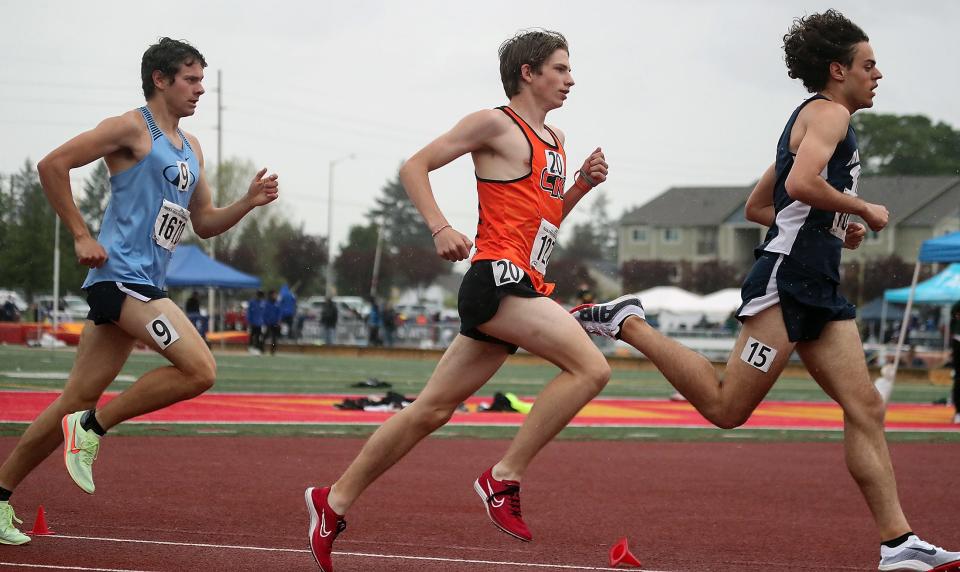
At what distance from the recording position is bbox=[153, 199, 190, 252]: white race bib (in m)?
6.12

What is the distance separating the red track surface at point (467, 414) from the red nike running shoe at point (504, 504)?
27.3 feet

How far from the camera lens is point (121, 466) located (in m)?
9.36

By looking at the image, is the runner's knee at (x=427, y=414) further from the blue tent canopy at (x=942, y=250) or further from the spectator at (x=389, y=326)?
the spectator at (x=389, y=326)

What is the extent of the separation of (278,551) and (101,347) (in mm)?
1274

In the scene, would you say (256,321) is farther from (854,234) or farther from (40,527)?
(854,234)

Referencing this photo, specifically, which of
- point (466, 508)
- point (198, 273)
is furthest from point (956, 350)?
point (198, 273)

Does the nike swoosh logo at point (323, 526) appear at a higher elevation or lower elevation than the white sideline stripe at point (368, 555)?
higher

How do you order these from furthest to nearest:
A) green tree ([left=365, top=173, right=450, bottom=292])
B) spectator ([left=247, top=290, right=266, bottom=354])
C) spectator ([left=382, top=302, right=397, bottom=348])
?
green tree ([left=365, top=173, right=450, bottom=292]) → spectator ([left=382, top=302, right=397, bottom=348]) → spectator ([left=247, top=290, right=266, bottom=354])

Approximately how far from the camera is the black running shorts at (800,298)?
210 inches

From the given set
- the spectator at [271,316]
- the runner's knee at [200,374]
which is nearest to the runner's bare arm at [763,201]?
the runner's knee at [200,374]

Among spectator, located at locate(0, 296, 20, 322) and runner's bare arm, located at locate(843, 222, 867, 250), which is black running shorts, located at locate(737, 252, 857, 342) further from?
spectator, located at locate(0, 296, 20, 322)

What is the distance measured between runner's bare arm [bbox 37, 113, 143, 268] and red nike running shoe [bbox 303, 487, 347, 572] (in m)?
1.54

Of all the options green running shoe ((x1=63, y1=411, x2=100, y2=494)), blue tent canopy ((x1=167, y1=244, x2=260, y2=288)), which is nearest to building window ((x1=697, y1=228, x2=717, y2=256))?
blue tent canopy ((x1=167, y1=244, x2=260, y2=288))

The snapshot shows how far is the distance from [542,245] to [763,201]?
112 cm
